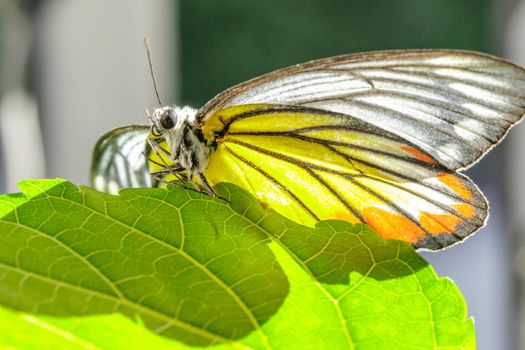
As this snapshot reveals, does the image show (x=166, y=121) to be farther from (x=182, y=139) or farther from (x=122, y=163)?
(x=122, y=163)

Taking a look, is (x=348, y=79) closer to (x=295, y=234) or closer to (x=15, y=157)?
(x=295, y=234)

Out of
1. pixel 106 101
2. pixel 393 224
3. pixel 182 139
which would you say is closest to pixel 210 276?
pixel 182 139

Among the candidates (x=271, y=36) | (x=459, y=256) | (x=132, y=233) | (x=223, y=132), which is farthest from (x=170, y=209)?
(x=271, y=36)

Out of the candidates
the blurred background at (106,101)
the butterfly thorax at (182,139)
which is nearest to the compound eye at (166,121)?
the butterfly thorax at (182,139)

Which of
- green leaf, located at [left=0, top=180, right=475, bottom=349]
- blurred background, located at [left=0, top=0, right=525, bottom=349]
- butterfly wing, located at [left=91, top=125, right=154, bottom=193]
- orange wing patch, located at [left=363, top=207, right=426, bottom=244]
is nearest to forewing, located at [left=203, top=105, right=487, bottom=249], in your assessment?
orange wing patch, located at [left=363, top=207, right=426, bottom=244]

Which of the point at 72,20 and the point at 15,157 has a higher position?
the point at 72,20

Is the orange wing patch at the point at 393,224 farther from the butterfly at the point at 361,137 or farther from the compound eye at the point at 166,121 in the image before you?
the compound eye at the point at 166,121

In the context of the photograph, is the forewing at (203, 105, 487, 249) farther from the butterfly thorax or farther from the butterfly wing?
the butterfly wing
